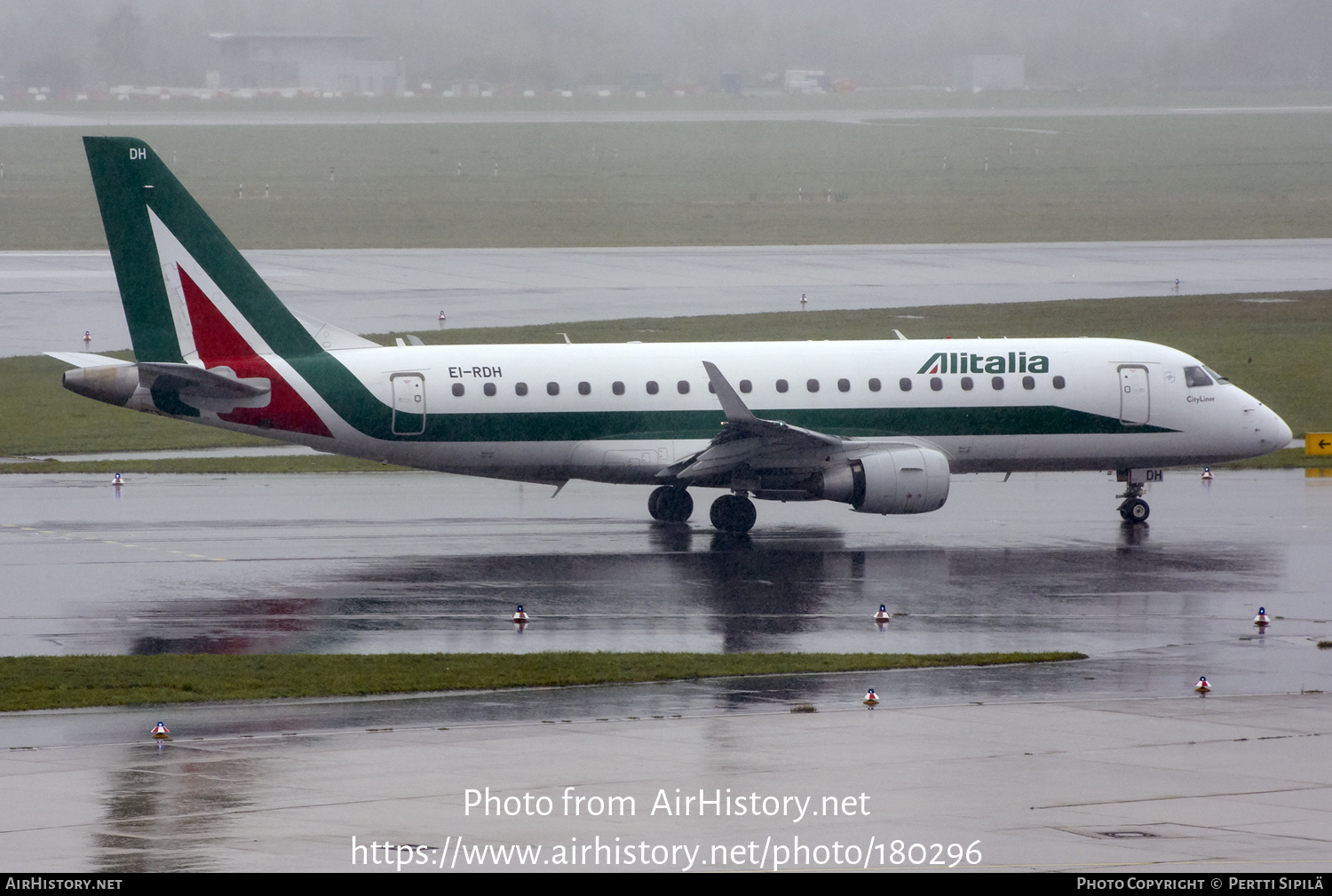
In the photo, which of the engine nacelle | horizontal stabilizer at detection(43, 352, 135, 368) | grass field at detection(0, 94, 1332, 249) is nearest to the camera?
the engine nacelle

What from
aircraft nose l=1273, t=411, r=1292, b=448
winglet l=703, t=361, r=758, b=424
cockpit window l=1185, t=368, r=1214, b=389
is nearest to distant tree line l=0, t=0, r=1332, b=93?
aircraft nose l=1273, t=411, r=1292, b=448

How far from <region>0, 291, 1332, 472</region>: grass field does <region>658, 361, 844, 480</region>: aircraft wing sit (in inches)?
509

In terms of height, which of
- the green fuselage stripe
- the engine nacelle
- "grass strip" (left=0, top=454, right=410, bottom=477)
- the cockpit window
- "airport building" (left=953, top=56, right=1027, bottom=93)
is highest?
"airport building" (left=953, top=56, right=1027, bottom=93)

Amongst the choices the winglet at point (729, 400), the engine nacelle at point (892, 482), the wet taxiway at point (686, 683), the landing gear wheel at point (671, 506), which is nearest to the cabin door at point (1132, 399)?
the wet taxiway at point (686, 683)

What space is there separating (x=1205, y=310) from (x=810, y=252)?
22750 millimetres

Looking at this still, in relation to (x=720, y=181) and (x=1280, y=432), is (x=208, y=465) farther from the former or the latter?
(x=720, y=181)

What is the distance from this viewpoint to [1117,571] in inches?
1200

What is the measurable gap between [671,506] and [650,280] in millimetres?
37875

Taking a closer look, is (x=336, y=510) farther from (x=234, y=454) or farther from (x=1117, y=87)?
(x=1117, y=87)

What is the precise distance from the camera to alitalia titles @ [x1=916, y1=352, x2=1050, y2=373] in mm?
35219

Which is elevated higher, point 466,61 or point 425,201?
point 466,61

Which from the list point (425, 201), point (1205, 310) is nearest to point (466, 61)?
point (425, 201)

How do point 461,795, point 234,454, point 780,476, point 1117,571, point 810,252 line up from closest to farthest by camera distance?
point 461,795 → point 1117,571 → point 780,476 → point 234,454 → point 810,252

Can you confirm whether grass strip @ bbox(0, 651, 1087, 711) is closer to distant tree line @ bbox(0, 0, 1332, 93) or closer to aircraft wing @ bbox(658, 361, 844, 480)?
aircraft wing @ bbox(658, 361, 844, 480)
